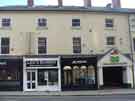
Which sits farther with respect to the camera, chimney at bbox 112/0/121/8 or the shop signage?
chimney at bbox 112/0/121/8

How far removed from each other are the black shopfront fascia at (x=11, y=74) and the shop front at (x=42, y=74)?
61 cm

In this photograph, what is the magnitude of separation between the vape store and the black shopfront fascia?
16.0 feet

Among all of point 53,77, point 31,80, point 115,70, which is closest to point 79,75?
point 53,77

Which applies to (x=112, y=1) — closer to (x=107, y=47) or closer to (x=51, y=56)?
(x=107, y=47)

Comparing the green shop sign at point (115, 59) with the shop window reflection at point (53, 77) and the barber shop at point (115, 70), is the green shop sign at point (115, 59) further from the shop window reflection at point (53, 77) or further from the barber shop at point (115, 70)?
the shop window reflection at point (53, 77)

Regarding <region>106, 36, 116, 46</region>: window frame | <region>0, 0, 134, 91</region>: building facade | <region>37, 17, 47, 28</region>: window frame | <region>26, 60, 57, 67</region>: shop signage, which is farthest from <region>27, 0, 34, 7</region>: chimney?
<region>106, 36, 116, 46</region>: window frame

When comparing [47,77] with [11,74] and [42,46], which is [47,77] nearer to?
[42,46]

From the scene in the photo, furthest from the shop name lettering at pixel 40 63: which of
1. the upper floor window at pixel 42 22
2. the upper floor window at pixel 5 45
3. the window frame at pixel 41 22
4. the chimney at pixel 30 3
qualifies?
the chimney at pixel 30 3

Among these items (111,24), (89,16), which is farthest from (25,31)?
(111,24)

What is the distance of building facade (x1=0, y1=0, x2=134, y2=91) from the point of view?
3203cm

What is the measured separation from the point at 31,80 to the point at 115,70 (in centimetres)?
1034

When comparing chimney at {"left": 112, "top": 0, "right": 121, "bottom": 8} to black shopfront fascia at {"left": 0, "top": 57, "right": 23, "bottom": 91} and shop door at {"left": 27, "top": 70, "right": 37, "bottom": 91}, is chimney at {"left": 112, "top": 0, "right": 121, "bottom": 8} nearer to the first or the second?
shop door at {"left": 27, "top": 70, "right": 37, "bottom": 91}

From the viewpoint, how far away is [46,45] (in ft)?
107

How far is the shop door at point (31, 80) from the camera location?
32031 millimetres
